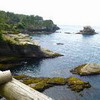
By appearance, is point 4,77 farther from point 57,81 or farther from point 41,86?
point 57,81

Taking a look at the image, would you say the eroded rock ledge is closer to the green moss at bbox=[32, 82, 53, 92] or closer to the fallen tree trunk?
the green moss at bbox=[32, 82, 53, 92]

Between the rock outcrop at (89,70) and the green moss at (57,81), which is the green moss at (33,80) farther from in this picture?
the rock outcrop at (89,70)

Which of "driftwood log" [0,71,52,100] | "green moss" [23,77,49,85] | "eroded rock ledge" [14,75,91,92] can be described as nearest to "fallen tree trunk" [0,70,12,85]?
"driftwood log" [0,71,52,100]

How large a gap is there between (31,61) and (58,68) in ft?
42.3

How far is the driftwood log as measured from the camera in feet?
11.6

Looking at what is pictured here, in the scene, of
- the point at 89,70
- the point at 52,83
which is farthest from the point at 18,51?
the point at 52,83

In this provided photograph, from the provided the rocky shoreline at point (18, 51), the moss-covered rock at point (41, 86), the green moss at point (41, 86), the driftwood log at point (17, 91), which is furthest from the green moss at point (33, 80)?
the driftwood log at point (17, 91)

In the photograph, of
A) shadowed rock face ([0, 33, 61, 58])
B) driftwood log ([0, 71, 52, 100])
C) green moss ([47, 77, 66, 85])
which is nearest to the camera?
driftwood log ([0, 71, 52, 100])

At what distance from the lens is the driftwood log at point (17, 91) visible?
3545mm

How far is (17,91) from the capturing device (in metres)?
3.90

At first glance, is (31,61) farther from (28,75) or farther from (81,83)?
(81,83)

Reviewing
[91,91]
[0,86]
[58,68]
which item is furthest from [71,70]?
[0,86]

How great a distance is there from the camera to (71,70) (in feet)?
193

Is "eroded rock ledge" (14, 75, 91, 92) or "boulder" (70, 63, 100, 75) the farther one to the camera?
"boulder" (70, 63, 100, 75)
